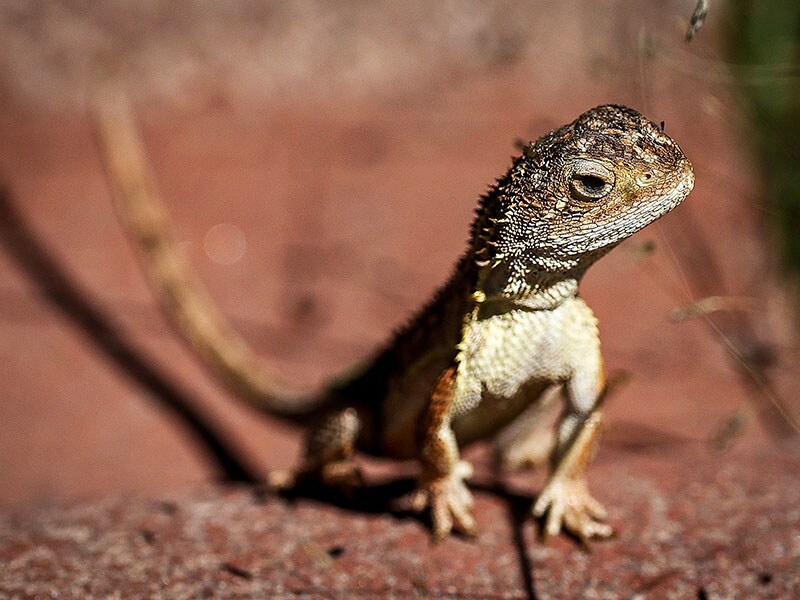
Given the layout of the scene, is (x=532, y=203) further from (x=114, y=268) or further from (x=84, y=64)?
(x=84, y=64)

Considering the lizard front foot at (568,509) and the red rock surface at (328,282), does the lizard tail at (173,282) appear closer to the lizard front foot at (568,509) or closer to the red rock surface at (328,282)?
the red rock surface at (328,282)

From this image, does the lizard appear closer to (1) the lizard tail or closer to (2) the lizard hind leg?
(2) the lizard hind leg

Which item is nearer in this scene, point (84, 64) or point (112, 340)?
point (112, 340)

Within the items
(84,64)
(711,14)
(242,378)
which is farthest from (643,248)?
(84,64)

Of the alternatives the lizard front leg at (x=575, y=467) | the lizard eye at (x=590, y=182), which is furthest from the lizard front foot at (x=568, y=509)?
the lizard eye at (x=590, y=182)

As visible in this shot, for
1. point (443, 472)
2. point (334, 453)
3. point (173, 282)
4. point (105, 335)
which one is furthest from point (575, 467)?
point (105, 335)

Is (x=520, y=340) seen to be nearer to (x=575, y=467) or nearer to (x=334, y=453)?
(x=575, y=467)
